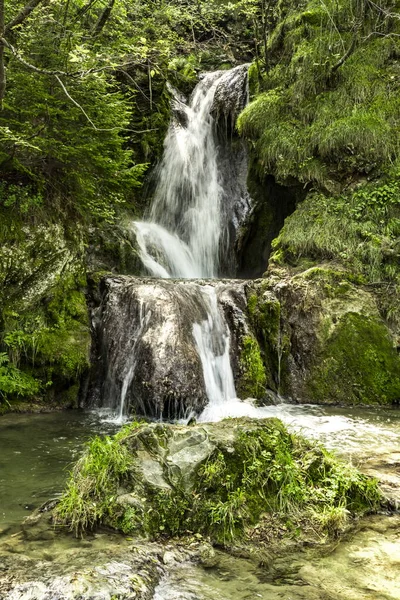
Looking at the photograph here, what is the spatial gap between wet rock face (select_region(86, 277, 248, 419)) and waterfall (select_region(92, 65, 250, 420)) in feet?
0.05

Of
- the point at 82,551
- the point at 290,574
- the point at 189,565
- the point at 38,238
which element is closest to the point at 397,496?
the point at 290,574

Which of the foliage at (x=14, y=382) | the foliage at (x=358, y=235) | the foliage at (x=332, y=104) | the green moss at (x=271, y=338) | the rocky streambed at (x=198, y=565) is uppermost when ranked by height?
the foliage at (x=332, y=104)

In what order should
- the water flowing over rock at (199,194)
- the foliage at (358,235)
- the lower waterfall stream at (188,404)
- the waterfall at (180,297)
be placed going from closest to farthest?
the lower waterfall stream at (188,404) < the waterfall at (180,297) < the foliage at (358,235) < the water flowing over rock at (199,194)

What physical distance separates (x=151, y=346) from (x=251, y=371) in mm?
1714

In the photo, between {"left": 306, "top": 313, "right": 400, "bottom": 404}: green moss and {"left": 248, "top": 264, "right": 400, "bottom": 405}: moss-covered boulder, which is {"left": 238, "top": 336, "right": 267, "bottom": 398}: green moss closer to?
{"left": 248, "top": 264, "right": 400, "bottom": 405}: moss-covered boulder

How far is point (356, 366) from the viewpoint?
7.80 metres

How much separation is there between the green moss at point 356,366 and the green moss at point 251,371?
0.87 meters

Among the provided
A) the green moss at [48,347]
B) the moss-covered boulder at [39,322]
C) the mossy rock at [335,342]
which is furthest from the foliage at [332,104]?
the green moss at [48,347]

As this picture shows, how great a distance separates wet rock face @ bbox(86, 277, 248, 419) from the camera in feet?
22.2

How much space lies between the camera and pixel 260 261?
1198cm

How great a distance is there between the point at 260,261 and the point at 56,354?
6.29 m

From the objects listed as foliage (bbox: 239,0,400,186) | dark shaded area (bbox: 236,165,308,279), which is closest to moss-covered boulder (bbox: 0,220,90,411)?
dark shaded area (bbox: 236,165,308,279)

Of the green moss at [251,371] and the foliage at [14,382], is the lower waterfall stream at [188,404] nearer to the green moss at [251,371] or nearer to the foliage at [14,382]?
the green moss at [251,371]

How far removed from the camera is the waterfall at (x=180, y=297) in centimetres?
690
